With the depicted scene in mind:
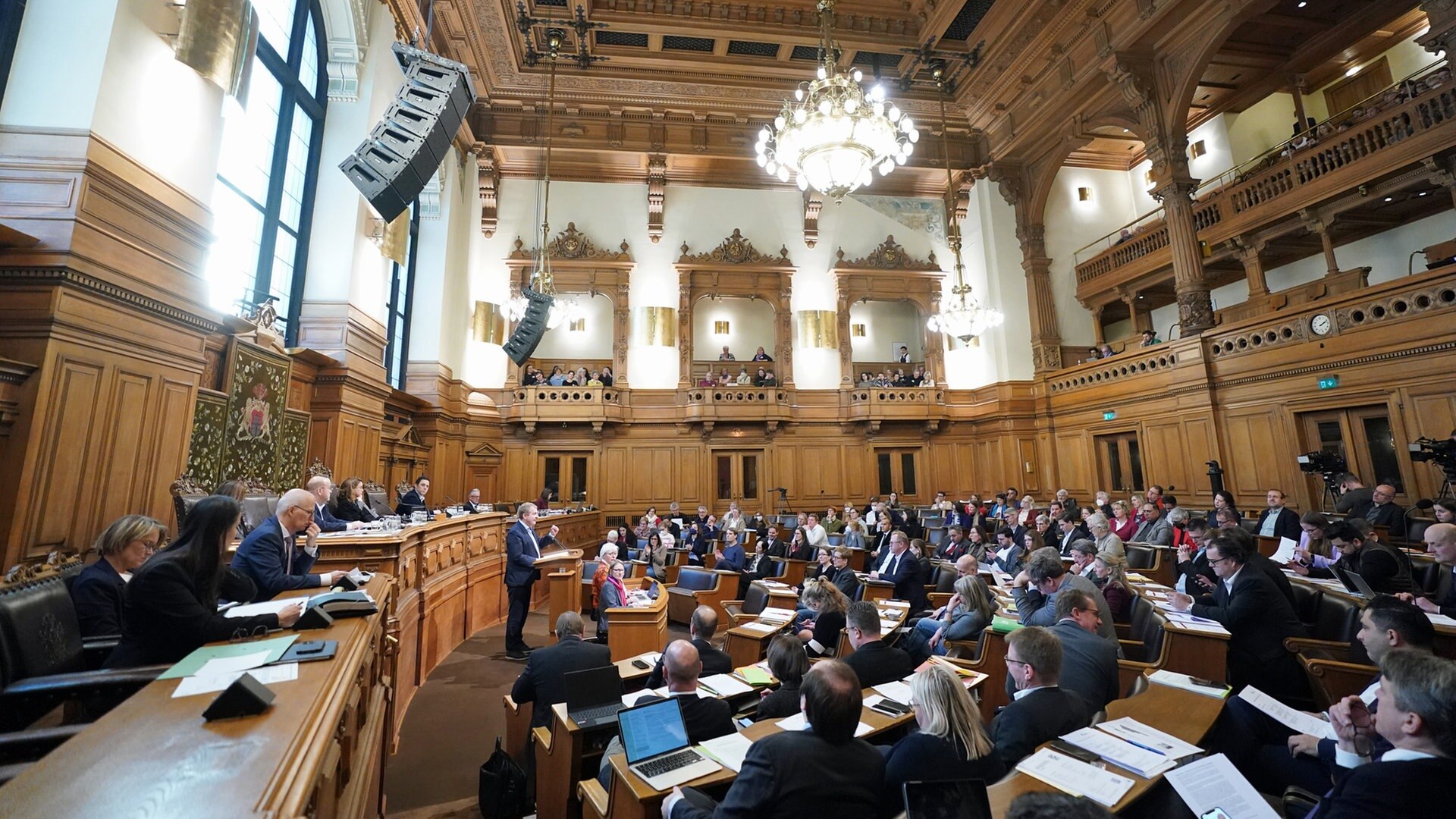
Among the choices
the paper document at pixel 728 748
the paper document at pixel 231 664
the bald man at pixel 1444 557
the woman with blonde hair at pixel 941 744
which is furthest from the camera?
the bald man at pixel 1444 557

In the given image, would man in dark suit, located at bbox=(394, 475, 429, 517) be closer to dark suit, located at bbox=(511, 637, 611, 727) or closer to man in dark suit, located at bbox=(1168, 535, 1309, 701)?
dark suit, located at bbox=(511, 637, 611, 727)

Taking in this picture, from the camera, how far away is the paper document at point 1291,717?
7.41 feet

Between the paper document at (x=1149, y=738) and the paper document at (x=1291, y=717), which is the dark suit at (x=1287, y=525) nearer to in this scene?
the paper document at (x=1291, y=717)

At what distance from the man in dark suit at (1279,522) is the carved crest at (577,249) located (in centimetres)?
1141

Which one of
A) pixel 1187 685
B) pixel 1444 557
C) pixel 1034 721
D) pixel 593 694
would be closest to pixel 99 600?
pixel 593 694

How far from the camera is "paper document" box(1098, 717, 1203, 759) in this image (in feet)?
6.72

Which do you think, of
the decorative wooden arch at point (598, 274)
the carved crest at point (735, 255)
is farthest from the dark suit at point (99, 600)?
the carved crest at point (735, 255)

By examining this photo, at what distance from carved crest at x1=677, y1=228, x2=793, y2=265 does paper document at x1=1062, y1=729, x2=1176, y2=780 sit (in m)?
12.1

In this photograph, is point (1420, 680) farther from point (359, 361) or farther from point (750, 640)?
point (359, 361)

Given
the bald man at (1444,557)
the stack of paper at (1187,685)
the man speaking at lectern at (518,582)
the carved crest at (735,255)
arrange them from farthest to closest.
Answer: the carved crest at (735,255) → the man speaking at lectern at (518,582) → the bald man at (1444,557) → the stack of paper at (1187,685)

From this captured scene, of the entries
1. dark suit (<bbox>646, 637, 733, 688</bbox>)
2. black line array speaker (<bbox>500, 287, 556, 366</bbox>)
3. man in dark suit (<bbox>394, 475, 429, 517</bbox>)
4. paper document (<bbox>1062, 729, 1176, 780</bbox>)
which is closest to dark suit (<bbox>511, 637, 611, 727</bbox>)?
dark suit (<bbox>646, 637, 733, 688</bbox>)

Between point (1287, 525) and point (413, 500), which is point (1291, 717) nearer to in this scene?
point (1287, 525)

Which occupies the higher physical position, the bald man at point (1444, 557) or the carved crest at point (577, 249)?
the carved crest at point (577, 249)

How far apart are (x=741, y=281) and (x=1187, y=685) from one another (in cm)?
1163
